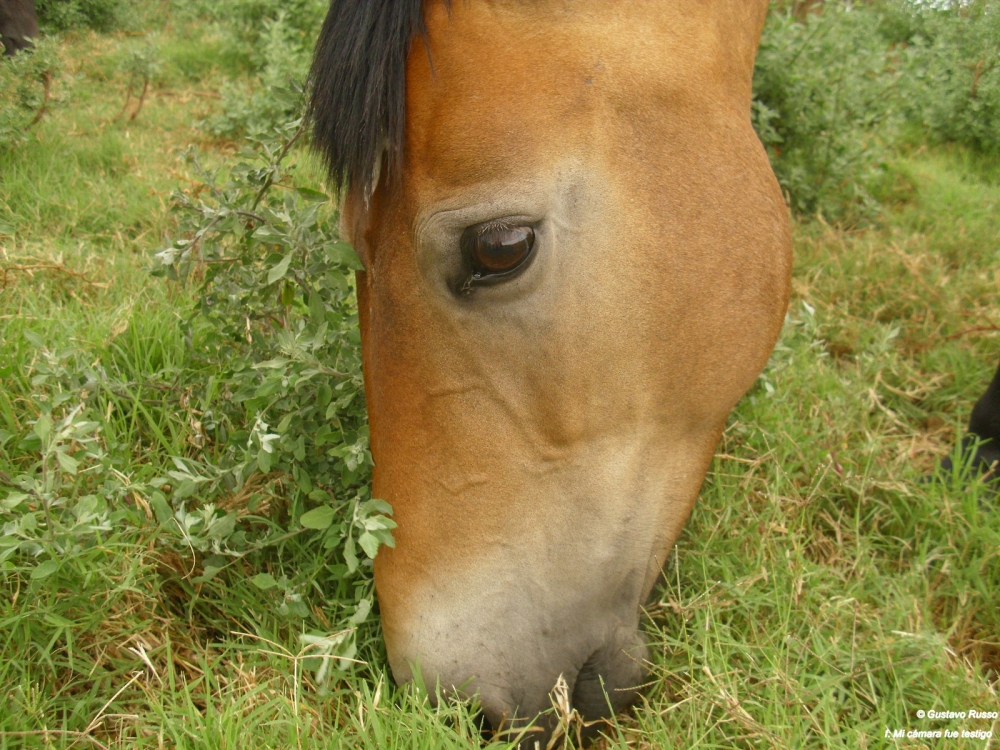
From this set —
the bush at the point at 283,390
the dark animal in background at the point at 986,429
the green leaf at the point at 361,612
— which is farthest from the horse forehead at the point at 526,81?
the dark animal in background at the point at 986,429

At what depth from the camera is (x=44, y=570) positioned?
5.09 feet

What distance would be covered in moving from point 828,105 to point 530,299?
3.37 meters

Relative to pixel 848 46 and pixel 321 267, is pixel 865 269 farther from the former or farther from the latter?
pixel 321 267

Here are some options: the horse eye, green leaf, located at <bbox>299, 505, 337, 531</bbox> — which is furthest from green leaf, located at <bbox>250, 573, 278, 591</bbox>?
the horse eye

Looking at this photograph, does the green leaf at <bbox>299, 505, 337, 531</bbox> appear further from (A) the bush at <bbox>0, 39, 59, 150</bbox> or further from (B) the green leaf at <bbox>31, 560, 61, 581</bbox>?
(A) the bush at <bbox>0, 39, 59, 150</bbox>

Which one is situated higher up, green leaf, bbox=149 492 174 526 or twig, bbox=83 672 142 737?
green leaf, bbox=149 492 174 526

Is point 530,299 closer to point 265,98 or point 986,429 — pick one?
point 986,429

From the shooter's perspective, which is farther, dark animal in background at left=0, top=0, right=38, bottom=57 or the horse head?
dark animal in background at left=0, top=0, right=38, bottom=57

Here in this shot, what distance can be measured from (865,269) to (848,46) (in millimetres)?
1339

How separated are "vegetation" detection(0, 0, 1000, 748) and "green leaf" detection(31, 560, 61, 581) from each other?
49mm

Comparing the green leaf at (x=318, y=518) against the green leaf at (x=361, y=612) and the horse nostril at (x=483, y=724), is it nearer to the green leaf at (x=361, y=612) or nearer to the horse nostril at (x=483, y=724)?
the green leaf at (x=361, y=612)

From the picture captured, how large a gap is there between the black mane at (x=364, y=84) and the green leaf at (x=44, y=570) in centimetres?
101

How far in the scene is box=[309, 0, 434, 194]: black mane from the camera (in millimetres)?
1471

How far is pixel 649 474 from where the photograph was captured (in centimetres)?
164
